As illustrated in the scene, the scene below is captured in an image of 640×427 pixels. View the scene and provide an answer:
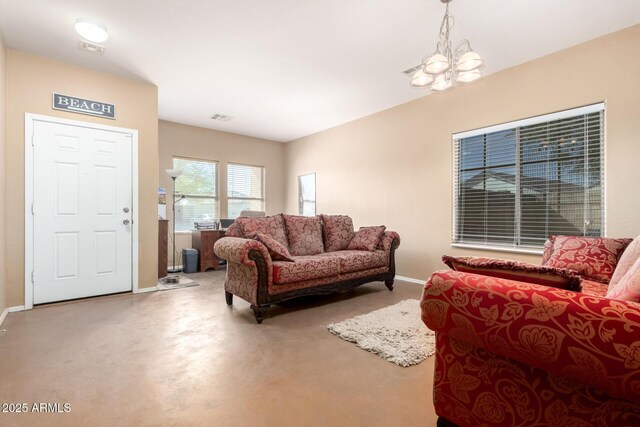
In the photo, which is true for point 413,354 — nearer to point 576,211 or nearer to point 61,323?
point 576,211

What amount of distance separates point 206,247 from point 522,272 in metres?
5.05

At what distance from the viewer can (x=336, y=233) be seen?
13.8ft

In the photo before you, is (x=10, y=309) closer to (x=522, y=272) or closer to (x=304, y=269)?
(x=304, y=269)

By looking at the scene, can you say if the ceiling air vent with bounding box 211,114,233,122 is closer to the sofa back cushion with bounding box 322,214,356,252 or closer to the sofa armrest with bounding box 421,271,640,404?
the sofa back cushion with bounding box 322,214,356,252

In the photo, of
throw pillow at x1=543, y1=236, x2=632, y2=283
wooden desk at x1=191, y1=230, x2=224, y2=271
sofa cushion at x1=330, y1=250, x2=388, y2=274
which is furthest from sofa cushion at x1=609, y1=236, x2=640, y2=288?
wooden desk at x1=191, y1=230, x2=224, y2=271

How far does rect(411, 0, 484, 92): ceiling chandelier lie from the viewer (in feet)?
7.48

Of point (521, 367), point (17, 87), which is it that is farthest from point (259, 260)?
point (17, 87)

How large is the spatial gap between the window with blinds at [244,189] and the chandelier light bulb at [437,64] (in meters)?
4.83

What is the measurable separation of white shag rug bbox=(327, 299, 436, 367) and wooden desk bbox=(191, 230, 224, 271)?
11.3ft

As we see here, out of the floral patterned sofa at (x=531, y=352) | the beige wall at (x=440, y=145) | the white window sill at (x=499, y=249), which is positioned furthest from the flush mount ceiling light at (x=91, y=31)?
the white window sill at (x=499, y=249)

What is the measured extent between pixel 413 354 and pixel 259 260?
151 centimetres

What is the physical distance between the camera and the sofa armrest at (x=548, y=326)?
872 mm

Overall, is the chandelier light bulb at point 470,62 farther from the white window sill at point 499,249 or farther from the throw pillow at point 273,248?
the throw pillow at point 273,248

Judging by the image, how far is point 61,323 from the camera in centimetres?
275
